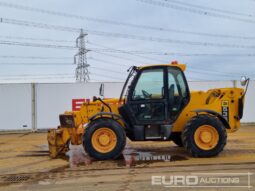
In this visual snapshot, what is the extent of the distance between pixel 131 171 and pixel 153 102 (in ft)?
7.55

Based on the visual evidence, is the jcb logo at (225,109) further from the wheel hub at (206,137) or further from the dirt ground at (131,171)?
the dirt ground at (131,171)

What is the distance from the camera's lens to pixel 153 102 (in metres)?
10.1

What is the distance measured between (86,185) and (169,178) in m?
1.49

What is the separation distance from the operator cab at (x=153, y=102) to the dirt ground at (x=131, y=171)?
68 cm

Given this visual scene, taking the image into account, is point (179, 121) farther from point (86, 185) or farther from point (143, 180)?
point (86, 185)

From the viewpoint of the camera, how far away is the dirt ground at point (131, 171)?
7.10m

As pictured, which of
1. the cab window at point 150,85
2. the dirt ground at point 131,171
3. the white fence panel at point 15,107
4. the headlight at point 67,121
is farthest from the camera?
the white fence panel at point 15,107

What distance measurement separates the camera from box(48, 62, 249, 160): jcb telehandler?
9.72 metres

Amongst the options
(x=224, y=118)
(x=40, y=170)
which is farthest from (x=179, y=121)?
(x=40, y=170)
